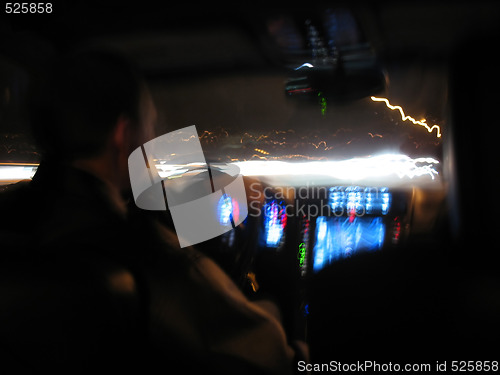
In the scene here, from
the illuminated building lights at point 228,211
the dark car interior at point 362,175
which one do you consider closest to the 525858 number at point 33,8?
the dark car interior at point 362,175

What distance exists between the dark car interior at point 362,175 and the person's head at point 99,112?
0.09m

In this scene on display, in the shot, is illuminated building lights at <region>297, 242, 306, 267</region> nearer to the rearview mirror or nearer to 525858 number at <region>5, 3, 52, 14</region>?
the rearview mirror

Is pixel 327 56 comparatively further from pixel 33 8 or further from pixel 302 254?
pixel 33 8

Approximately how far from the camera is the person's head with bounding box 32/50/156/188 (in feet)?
3.39

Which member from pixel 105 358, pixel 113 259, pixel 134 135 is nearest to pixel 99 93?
pixel 134 135

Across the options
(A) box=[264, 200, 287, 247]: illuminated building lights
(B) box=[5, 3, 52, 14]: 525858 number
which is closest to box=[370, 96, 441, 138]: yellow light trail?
(A) box=[264, 200, 287, 247]: illuminated building lights

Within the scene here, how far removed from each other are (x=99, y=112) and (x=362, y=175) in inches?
28.7

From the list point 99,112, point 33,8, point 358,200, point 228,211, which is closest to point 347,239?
point 358,200

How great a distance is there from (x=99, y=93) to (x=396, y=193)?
32.9 inches

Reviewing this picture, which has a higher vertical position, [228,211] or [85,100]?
[85,100]

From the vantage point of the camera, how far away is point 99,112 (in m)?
1.04

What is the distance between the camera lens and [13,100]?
115 centimetres

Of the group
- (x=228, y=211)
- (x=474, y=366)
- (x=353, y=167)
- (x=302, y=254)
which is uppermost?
(x=353, y=167)

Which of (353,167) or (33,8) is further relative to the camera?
(33,8)
